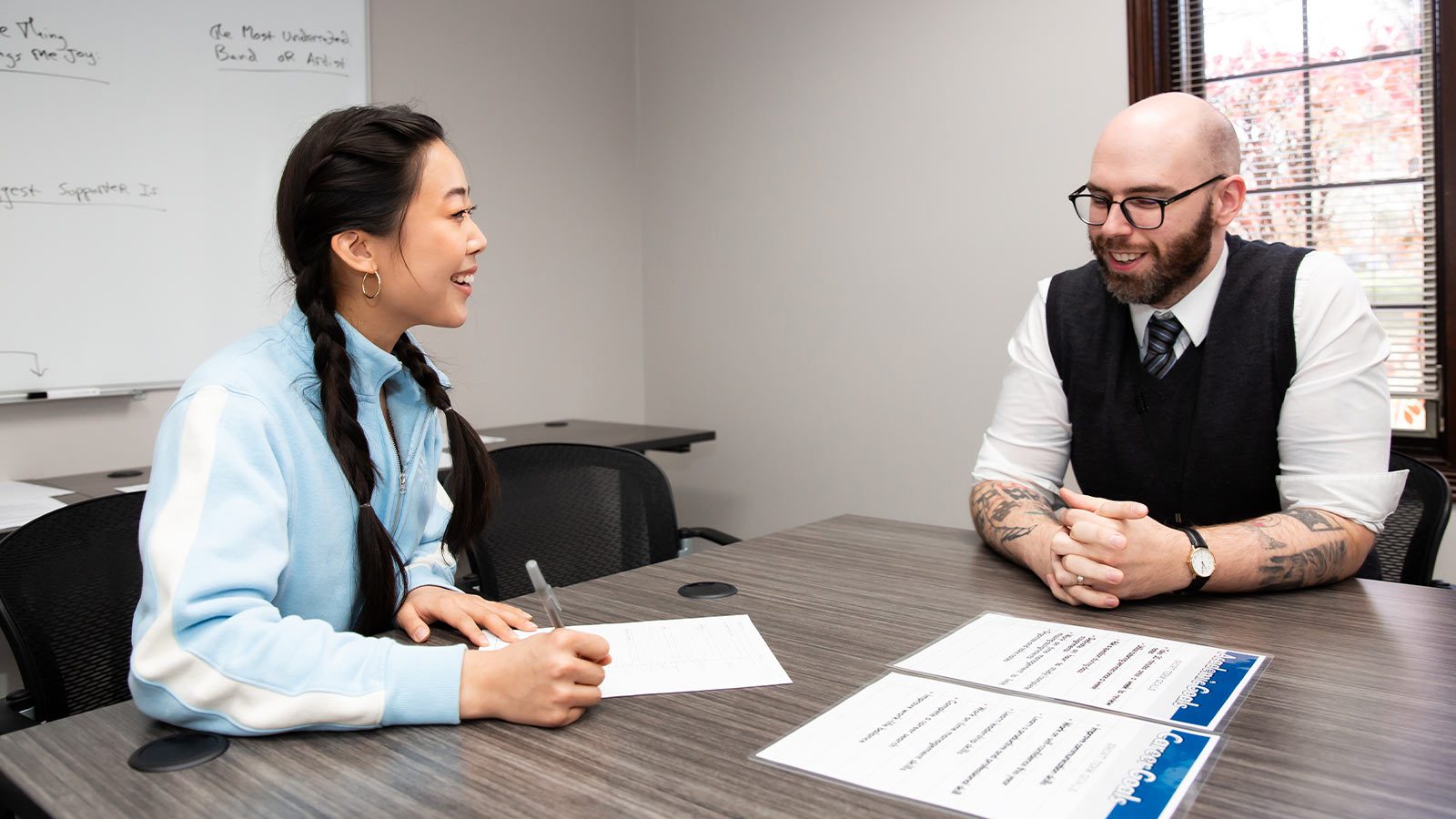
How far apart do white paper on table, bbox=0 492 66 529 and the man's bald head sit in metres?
2.01

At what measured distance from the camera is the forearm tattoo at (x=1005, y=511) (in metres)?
1.50

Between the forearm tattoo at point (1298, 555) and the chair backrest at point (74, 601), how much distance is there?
1534 mm

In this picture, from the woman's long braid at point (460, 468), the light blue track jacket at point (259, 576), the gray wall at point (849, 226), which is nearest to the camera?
the light blue track jacket at point (259, 576)

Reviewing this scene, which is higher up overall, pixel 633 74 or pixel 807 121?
pixel 633 74

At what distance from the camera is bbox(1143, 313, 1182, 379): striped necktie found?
172 centimetres

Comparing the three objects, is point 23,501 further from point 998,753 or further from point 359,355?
point 998,753

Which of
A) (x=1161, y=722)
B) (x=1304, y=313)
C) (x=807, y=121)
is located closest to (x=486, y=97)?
(x=807, y=121)

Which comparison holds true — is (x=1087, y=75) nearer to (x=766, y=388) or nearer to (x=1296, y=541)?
(x=766, y=388)

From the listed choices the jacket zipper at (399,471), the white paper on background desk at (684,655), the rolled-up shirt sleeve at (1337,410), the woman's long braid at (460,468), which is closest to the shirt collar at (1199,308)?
the rolled-up shirt sleeve at (1337,410)

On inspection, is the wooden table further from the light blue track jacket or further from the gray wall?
the gray wall

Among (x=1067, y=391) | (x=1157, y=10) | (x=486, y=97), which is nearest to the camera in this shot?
(x=1067, y=391)

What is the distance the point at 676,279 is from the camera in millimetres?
4074

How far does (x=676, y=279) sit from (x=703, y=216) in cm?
29

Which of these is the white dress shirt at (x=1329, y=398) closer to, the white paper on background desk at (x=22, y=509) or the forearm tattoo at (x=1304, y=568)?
the forearm tattoo at (x=1304, y=568)
